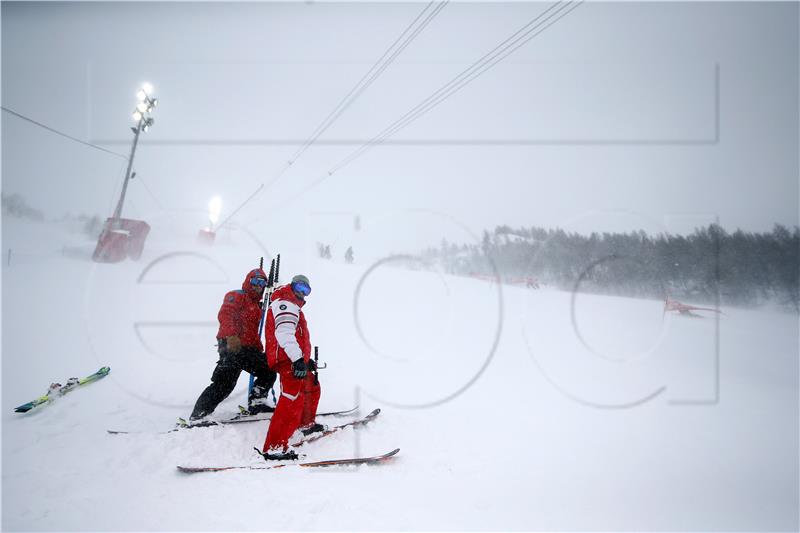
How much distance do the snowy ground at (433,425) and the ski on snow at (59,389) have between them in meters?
0.11

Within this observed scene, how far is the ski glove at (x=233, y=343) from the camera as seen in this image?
13.3ft

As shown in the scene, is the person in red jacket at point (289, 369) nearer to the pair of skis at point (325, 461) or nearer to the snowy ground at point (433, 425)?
the pair of skis at point (325, 461)

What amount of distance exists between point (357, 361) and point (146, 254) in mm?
15303

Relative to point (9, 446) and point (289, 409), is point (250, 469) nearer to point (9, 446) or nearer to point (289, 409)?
point (289, 409)

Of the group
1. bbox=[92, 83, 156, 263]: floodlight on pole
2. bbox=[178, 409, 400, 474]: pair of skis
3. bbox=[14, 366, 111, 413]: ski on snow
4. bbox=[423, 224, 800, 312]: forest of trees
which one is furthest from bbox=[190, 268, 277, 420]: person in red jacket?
bbox=[92, 83, 156, 263]: floodlight on pole

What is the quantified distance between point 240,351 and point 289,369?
0.95m

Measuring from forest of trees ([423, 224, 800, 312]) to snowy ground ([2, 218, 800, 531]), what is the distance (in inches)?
347

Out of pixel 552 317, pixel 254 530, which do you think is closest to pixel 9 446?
pixel 254 530

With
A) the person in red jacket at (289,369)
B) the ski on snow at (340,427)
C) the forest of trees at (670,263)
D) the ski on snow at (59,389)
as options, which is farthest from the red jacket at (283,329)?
the forest of trees at (670,263)

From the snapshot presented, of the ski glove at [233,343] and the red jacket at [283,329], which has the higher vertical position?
the red jacket at [283,329]

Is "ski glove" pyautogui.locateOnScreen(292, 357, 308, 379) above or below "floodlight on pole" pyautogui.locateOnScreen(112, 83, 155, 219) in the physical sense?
below

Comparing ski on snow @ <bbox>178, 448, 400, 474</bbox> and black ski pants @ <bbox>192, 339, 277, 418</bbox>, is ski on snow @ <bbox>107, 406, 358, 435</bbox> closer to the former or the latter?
black ski pants @ <bbox>192, 339, 277, 418</bbox>

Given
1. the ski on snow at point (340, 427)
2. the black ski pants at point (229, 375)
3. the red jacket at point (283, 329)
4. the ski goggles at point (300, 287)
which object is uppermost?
the ski goggles at point (300, 287)

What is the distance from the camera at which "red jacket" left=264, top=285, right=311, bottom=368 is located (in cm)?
358
